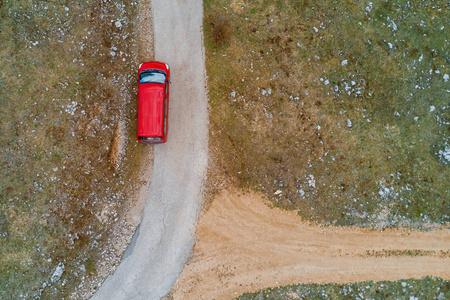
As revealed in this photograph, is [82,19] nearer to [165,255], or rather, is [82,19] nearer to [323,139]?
[165,255]

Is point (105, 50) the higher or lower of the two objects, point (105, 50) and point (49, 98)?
the higher


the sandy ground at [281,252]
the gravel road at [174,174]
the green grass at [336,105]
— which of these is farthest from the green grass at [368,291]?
the gravel road at [174,174]

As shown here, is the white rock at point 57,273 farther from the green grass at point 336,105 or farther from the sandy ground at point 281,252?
the green grass at point 336,105

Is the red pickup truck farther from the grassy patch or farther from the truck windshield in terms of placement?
the grassy patch

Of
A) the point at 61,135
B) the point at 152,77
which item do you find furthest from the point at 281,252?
the point at 61,135

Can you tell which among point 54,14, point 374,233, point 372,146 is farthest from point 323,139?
point 54,14

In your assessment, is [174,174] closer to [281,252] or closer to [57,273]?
[281,252]
